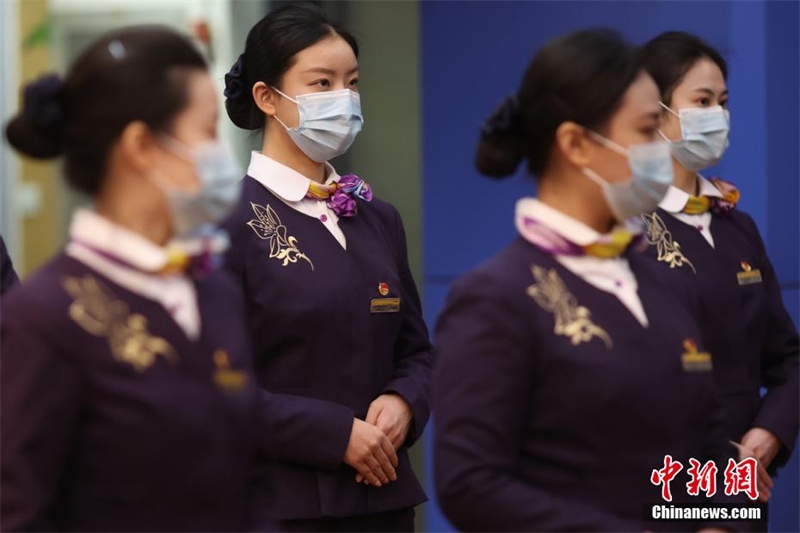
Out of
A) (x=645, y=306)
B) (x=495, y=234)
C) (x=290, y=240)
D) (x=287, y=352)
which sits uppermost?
(x=645, y=306)

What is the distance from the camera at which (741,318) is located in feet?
12.4

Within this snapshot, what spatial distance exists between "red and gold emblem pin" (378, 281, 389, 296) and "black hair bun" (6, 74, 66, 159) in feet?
4.14

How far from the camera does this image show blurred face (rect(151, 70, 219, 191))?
2355mm

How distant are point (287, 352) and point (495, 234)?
2081 millimetres

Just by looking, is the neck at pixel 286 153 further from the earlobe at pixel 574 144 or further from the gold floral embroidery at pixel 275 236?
the earlobe at pixel 574 144

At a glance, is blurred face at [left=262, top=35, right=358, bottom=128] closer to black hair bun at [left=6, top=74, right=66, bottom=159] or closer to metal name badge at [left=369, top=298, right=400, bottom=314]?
metal name badge at [left=369, top=298, right=400, bottom=314]

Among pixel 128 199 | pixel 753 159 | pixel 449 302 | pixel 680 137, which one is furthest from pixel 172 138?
pixel 753 159

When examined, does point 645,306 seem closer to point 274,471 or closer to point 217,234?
point 217,234

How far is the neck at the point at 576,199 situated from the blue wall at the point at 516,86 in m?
2.42

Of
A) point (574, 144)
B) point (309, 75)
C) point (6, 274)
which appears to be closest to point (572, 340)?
point (574, 144)

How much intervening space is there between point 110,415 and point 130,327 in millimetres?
147

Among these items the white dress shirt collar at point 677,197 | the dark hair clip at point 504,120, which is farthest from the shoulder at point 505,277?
the white dress shirt collar at point 677,197

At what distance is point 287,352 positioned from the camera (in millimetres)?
3355

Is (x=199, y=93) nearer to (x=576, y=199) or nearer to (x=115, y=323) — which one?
(x=115, y=323)
